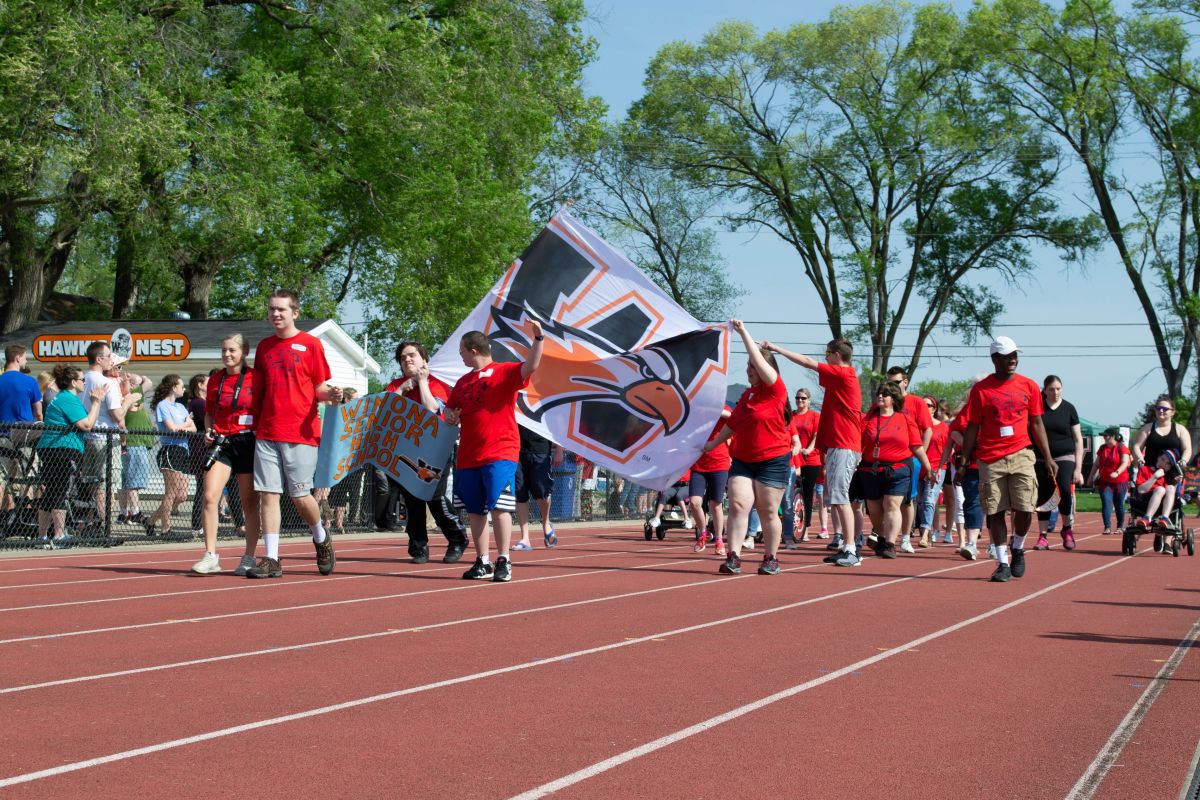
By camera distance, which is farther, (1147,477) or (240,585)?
(1147,477)

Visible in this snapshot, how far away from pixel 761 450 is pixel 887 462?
3718 mm

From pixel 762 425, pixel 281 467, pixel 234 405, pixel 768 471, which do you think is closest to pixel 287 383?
pixel 234 405

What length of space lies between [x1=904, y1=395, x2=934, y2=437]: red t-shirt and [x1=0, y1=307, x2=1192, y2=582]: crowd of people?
0.12 ft

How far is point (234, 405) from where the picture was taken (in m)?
11.2

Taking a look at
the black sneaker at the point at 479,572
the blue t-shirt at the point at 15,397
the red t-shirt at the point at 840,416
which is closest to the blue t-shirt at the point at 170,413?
the blue t-shirt at the point at 15,397

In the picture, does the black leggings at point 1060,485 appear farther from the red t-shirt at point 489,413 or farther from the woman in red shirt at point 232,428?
the woman in red shirt at point 232,428

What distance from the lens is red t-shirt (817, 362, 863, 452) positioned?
14.1 meters

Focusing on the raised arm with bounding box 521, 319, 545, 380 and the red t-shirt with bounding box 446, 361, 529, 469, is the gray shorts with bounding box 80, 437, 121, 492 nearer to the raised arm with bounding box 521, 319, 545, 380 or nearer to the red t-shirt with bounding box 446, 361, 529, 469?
the red t-shirt with bounding box 446, 361, 529, 469

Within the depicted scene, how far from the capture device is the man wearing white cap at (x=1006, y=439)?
12.5 m

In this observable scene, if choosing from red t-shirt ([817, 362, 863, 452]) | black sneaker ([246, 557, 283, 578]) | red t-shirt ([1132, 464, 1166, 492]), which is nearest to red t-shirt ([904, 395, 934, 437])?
red t-shirt ([817, 362, 863, 452])

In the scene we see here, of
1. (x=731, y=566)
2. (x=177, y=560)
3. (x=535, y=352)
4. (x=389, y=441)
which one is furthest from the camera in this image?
(x=177, y=560)

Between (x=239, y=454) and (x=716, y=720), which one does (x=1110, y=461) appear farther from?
(x=716, y=720)

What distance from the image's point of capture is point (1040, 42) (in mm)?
47375

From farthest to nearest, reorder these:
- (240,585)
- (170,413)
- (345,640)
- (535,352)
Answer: (170,413) → (240,585) → (535,352) → (345,640)
